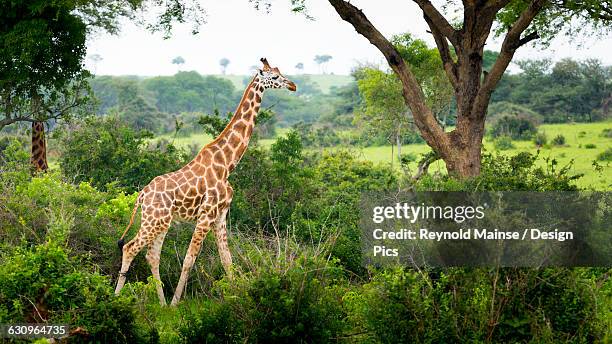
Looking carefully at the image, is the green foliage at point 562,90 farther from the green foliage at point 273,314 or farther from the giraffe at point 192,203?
the green foliage at point 273,314

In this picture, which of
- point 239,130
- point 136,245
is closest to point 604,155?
point 239,130

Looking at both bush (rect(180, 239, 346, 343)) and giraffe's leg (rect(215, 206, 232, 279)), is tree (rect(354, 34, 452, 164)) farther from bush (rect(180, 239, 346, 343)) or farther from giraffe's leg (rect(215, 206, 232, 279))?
bush (rect(180, 239, 346, 343))

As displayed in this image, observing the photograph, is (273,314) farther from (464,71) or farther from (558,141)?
(558,141)

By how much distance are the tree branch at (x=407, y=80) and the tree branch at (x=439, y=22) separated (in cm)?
89

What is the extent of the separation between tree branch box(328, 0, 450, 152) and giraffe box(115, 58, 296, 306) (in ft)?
10.5

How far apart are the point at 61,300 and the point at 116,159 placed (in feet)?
29.5

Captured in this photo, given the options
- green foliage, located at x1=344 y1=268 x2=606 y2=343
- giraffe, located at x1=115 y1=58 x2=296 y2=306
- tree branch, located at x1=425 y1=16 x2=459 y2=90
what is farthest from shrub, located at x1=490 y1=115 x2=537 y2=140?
green foliage, located at x1=344 y1=268 x2=606 y2=343

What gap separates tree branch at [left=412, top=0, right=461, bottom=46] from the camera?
13.2 m

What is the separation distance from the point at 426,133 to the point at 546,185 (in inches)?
155

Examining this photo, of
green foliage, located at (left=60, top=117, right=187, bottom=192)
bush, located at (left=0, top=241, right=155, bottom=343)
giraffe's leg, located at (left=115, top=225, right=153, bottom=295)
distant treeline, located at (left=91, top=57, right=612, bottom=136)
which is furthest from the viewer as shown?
distant treeline, located at (left=91, top=57, right=612, bottom=136)

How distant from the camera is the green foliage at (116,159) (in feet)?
50.7

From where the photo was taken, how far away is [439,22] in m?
13.4

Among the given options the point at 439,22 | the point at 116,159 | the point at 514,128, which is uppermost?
the point at 439,22

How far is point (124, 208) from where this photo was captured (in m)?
10.8
